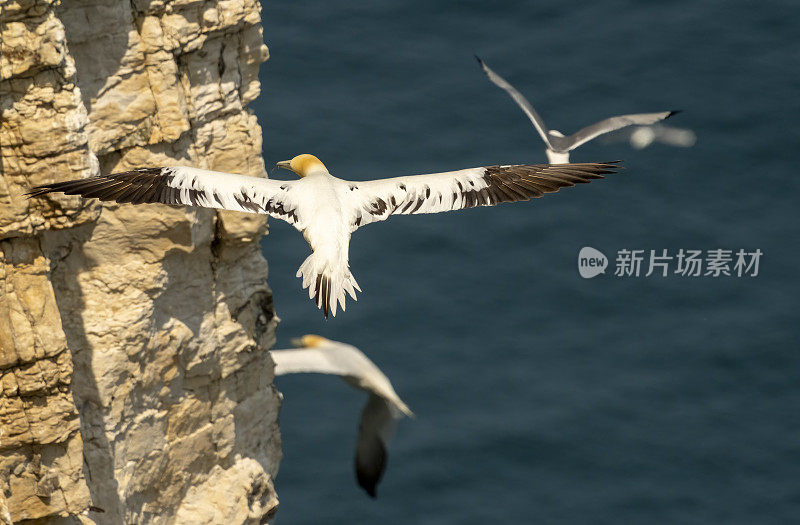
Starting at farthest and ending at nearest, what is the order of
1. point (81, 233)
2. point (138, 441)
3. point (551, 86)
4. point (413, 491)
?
point (551, 86) → point (413, 491) → point (138, 441) → point (81, 233)

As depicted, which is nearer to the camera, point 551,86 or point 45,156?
point 45,156

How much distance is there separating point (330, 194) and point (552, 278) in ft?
57.6

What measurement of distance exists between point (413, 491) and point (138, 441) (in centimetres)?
1283

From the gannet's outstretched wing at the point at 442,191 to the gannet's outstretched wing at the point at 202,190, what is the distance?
2.62 feet

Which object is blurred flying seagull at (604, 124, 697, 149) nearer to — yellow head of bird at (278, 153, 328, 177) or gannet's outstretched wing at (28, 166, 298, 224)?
yellow head of bird at (278, 153, 328, 177)

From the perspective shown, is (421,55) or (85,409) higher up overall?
(421,55)

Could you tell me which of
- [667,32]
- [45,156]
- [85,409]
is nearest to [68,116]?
[45,156]

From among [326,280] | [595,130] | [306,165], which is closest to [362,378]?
[306,165]

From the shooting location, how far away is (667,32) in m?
39.7

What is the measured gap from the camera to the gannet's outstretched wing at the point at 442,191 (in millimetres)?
18625

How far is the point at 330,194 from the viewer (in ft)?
61.0

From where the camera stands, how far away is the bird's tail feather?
57.3ft

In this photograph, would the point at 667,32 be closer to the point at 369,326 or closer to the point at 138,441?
the point at 369,326

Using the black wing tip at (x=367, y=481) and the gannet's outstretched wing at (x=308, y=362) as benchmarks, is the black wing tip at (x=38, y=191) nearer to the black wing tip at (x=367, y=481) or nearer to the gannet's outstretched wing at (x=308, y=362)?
the gannet's outstretched wing at (x=308, y=362)
